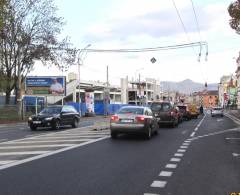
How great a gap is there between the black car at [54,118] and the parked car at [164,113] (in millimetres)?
5398

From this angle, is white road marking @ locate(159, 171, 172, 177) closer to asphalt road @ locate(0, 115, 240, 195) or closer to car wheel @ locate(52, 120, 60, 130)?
asphalt road @ locate(0, 115, 240, 195)

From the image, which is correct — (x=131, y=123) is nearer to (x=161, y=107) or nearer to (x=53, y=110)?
(x=53, y=110)

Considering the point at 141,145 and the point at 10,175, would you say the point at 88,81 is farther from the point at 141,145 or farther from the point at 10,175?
the point at 10,175

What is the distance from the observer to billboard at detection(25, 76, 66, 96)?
192ft

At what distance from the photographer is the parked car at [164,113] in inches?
1216

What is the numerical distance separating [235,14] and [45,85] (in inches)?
1358

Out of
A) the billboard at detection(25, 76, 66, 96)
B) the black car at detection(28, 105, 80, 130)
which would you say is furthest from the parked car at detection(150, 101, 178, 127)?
the billboard at detection(25, 76, 66, 96)

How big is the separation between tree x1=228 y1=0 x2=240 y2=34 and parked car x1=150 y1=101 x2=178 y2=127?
6.65m

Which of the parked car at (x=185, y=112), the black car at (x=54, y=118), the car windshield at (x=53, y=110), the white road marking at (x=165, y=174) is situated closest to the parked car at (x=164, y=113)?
the black car at (x=54, y=118)

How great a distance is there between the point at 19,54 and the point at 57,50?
439 centimetres

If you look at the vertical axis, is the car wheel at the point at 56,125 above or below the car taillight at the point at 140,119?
below

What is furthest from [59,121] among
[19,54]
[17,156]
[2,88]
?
[2,88]

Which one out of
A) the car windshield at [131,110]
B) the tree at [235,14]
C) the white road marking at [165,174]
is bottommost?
the white road marking at [165,174]

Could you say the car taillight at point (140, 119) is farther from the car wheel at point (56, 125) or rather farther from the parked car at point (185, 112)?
the parked car at point (185, 112)
